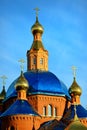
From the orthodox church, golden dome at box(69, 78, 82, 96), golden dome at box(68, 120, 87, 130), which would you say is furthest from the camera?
golden dome at box(69, 78, 82, 96)

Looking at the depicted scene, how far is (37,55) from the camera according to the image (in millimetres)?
37406

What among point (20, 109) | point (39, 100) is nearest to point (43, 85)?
point (39, 100)

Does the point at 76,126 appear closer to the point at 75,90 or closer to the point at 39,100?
the point at 39,100

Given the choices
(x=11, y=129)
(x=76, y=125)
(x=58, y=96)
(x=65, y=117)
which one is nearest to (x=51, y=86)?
(x=58, y=96)

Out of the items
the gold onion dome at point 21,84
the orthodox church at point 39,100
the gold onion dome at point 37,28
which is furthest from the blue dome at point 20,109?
the gold onion dome at point 37,28

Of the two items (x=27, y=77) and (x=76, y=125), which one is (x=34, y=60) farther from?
(x=76, y=125)

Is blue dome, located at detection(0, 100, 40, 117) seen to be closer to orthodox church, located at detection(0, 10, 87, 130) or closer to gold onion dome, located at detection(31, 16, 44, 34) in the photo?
orthodox church, located at detection(0, 10, 87, 130)

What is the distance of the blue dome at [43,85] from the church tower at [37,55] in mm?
1382

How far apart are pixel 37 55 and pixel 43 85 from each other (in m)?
4.02

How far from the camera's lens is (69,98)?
35938 mm

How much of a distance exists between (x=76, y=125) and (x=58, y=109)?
24.7 feet

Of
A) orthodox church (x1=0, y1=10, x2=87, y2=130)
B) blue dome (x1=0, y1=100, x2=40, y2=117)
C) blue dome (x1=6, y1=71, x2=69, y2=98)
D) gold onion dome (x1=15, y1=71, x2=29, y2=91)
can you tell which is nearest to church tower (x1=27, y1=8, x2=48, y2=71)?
orthodox church (x1=0, y1=10, x2=87, y2=130)

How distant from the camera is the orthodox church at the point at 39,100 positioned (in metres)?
30.8

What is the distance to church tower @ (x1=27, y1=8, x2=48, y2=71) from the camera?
37.3 metres
